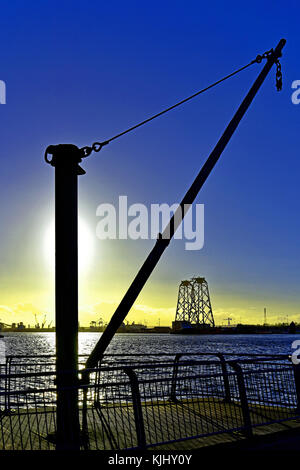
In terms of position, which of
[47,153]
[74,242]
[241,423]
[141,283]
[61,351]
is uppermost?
[47,153]

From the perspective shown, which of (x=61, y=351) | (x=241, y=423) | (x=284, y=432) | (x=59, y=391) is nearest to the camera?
(x=59, y=391)

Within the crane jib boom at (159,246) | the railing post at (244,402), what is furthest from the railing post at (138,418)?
the railing post at (244,402)

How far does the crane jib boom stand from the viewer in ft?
24.0

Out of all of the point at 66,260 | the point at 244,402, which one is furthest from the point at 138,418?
the point at 66,260

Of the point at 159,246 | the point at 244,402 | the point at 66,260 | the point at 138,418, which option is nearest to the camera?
the point at 138,418

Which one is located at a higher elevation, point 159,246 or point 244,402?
point 159,246

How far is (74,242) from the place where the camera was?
7.43m

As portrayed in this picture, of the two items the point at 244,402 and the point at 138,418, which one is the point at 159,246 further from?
the point at 244,402

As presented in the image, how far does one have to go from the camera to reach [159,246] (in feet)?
25.0

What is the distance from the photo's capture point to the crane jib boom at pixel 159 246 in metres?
7.33
